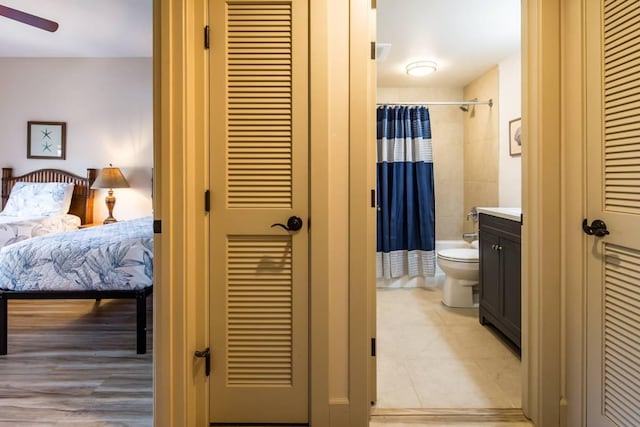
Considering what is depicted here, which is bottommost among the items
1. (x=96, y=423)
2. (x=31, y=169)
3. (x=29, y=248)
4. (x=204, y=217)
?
(x=96, y=423)

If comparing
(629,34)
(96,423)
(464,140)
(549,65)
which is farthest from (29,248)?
(464,140)

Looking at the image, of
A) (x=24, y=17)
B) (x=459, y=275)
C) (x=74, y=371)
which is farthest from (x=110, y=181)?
(x=459, y=275)

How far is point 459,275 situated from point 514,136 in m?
1.35

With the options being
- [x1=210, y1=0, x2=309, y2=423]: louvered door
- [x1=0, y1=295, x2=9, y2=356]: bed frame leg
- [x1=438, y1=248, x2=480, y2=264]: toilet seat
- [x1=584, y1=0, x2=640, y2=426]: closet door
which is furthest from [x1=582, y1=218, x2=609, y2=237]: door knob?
[x1=0, y1=295, x2=9, y2=356]: bed frame leg

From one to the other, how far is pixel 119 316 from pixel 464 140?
3861 mm

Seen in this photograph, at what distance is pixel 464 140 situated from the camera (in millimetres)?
4332

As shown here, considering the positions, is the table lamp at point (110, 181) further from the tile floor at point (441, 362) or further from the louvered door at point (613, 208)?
the louvered door at point (613, 208)

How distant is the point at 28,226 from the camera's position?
3631mm

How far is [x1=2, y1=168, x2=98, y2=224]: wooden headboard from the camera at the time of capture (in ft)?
14.6

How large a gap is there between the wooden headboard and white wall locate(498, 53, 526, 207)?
4.44 m

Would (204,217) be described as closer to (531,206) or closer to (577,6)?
(531,206)

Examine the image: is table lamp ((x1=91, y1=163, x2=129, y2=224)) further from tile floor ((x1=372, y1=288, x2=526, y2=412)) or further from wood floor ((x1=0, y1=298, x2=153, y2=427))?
tile floor ((x1=372, y1=288, x2=526, y2=412))

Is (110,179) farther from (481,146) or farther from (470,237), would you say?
(481,146)

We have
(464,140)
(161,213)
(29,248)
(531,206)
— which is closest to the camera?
(161,213)
